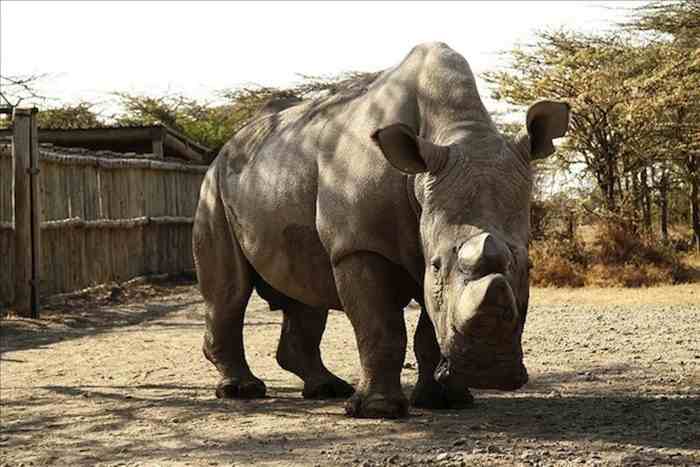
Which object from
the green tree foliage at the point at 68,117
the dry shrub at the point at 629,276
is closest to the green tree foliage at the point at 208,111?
the green tree foliage at the point at 68,117

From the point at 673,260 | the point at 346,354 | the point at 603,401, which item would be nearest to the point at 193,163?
the point at 673,260

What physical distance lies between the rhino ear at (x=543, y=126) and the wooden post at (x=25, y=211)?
824 centimetres

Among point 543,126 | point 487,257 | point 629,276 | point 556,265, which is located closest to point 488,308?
point 487,257

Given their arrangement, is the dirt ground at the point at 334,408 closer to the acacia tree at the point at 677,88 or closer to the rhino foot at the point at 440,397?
the rhino foot at the point at 440,397

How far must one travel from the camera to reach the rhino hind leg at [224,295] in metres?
7.29

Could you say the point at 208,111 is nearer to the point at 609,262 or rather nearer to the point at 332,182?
the point at 609,262

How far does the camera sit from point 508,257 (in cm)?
482

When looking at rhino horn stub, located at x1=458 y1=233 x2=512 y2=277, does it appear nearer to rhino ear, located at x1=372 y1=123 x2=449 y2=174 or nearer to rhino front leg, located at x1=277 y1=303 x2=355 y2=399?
rhino ear, located at x1=372 y1=123 x2=449 y2=174

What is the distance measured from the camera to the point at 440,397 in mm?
6316

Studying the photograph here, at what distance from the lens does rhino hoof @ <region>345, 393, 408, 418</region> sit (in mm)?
5941

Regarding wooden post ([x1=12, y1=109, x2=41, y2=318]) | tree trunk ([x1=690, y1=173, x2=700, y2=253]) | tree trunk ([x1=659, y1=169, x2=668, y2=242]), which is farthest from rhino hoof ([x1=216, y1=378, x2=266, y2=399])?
tree trunk ([x1=659, y1=169, x2=668, y2=242])

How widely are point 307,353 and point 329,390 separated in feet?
0.99

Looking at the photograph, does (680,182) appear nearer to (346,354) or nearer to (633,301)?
(633,301)

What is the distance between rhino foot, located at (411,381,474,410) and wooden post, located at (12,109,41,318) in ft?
23.5
